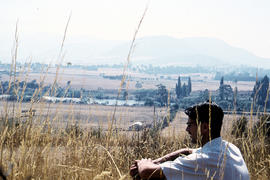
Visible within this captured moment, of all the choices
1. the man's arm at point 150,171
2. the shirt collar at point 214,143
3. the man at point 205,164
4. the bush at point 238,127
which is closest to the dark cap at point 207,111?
the man at point 205,164

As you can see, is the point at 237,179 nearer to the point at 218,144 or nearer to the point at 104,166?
the point at 218,144

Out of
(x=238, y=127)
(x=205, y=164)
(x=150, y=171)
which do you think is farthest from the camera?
(x=238, y=127)

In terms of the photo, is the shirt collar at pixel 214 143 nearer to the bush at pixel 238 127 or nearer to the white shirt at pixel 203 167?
the white shirt at pixel 203 167

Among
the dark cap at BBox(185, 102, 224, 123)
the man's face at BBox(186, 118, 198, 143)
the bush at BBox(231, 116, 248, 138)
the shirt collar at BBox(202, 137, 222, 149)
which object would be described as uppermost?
the dark cap at BBox(185, 102, 224, 123)

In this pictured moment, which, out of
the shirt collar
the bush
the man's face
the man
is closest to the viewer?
the man

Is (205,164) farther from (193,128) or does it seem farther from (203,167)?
(193,128)

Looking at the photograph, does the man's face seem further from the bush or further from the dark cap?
the bush

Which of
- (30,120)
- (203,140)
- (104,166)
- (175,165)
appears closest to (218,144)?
(203,140)

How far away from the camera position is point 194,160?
1.96 meters

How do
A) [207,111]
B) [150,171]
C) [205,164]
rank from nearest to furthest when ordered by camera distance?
[205,164], [150,171], [207,111]

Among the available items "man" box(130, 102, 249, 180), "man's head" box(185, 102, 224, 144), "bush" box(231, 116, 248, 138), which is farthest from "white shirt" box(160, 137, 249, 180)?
"bush" box(231, 116, 248, 138)

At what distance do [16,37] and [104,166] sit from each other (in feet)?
3.55

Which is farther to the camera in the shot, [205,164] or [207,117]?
[207,117]


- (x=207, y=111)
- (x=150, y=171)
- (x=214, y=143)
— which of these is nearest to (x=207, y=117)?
(x=207, y=111)
